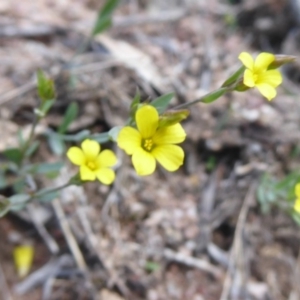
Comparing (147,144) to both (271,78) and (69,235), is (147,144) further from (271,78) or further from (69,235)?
(69,235)

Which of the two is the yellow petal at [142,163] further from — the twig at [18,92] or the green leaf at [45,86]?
the twig at [18,92]

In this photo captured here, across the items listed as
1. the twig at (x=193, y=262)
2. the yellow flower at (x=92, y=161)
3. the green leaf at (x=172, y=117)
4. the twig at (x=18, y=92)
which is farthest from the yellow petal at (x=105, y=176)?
the twig at (x=18, y=92)

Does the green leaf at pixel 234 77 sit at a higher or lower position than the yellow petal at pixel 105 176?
higher

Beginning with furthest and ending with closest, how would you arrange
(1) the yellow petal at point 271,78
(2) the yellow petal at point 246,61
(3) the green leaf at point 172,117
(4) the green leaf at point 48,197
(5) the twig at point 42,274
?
(5) the twig at point 42,274, (4) the green leaf at point 48,197, (1) the yellow petal at point 271,78, (2) the yellow petal at point 246,61, (3) the green leaf at point 172,117

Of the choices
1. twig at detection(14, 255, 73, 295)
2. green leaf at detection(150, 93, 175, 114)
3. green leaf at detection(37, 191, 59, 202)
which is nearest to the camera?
green leaf at detection(150, 93, 175, 114)

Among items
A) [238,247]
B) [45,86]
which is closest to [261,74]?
[45,86]

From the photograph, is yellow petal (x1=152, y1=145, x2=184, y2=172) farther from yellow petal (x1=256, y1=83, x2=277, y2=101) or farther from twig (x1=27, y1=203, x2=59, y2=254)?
twig (x1=27, y1=203, x2=59, y2=254)

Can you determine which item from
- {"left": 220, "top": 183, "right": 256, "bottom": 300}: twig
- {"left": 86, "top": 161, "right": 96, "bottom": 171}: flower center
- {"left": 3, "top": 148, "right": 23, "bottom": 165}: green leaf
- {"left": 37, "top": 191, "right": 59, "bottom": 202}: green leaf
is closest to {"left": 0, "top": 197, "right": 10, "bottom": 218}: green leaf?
{"left": 37, "top": 191, "right": 59, "bottom": 202}: green leaf
